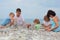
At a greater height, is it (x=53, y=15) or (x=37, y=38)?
(x=53, y=15)

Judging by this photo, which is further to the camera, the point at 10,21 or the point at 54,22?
the point at 10,21

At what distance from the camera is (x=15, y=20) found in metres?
14.0

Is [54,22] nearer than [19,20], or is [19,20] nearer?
[54,22]

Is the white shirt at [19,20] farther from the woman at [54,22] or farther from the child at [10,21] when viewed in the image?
the woman at [54,22]

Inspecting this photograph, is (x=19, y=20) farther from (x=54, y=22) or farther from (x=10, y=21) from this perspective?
(x=54, y=22)

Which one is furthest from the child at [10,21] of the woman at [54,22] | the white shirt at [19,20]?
the woman at [54,22]

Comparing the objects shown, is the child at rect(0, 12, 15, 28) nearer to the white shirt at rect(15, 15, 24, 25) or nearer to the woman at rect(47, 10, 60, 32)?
the white shirt at rect(15, 15, 24, 25)

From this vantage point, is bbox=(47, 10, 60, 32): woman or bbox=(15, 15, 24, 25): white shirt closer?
bbox=(47, 10, 60, 32): woman

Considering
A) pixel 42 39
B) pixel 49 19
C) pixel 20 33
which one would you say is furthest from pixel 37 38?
pixel 49 19

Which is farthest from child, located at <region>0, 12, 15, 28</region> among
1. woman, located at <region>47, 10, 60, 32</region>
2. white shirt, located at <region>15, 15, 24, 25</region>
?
woman, located at <region>47, 10, 60, 32</region>

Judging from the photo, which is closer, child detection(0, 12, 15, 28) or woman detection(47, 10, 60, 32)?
woman detection(47, 10, 60, 32)

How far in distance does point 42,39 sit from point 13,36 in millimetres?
1105

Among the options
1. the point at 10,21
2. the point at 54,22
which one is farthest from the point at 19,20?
the point at 54,22

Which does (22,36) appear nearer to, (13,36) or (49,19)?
(13,36)
